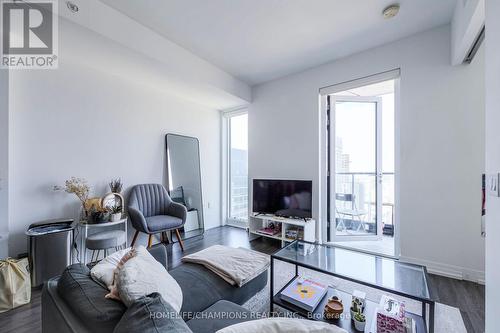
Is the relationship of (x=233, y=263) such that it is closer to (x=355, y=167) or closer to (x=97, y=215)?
(x=97, y=215)

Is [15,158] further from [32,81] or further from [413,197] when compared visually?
[413,197]

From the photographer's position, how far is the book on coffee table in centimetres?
145

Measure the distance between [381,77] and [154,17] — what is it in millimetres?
2784

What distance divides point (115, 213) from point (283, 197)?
230 centimetres

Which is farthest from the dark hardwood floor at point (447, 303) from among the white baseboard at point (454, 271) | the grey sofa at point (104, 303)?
the grey sofa at point (104, 303)

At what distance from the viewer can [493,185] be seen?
39.3 inches

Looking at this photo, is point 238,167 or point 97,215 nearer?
point 97,215

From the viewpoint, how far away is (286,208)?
326 cm

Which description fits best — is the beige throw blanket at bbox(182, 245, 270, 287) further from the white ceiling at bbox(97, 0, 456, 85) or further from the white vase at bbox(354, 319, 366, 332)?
the white ceiling at bbox(97, 0, 456, 85)

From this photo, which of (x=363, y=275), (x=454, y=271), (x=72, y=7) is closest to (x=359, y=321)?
(x=363, y=275)

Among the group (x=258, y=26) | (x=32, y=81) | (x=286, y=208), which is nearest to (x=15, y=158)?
(x=32, y=81)

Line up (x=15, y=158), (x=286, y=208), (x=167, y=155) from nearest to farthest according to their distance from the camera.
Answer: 1. (x=15, y=158)
2. (x=286, y=208)
3. (x=167, y=155)

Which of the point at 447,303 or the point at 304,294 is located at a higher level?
the point at 304,294

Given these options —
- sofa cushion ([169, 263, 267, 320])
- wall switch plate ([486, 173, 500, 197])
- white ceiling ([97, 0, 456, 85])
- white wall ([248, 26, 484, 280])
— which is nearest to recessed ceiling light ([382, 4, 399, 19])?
white ceiling ([97, 0, 456, 85])
